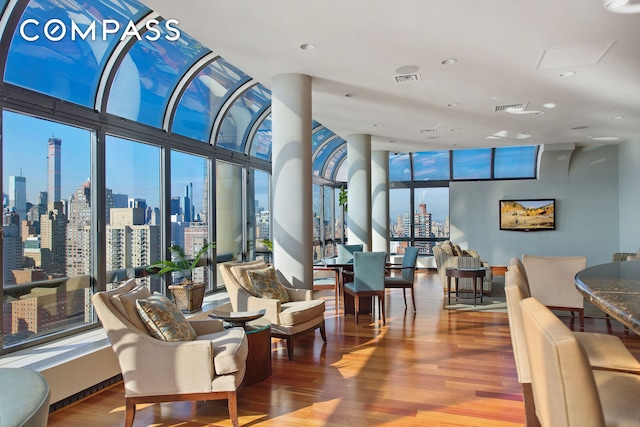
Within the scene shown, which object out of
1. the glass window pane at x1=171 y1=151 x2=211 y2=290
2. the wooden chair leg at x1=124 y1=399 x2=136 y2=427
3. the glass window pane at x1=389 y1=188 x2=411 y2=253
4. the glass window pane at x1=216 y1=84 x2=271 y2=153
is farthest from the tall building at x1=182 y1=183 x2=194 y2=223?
the glass window pane at x1=389 y1=188 x2=411 y2=253

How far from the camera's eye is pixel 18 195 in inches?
146

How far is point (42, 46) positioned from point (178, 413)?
3.42m

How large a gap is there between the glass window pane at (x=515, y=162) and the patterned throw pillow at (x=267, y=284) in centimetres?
911

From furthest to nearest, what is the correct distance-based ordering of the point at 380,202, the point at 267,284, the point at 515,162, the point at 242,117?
the point at 515,162
the point at 380,202
the point at 242,117
the point at 267,284

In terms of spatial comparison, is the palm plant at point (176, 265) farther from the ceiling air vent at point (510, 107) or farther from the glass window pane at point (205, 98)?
the ceiling air vent at point (510, 107)

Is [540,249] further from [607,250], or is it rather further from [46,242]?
[46,242]

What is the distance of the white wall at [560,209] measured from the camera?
10773 millimetres

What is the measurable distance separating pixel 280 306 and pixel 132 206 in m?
2.16

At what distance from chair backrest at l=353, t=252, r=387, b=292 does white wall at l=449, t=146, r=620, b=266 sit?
6.85 m

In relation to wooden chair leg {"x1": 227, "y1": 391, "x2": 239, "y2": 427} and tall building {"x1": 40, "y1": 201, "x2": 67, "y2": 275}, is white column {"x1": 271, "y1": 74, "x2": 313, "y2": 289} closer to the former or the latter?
tall building {"x1": 40, "y1": 201, "x2": 67, "y2": 275}

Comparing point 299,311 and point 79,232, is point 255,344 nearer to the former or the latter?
point 299,311

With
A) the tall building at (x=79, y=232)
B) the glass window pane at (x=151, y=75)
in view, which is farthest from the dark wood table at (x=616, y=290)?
the glass window pane at (x=151, y=75)

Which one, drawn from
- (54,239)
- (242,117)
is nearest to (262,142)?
(242,117)

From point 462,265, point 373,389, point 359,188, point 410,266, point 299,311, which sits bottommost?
point 373,389
